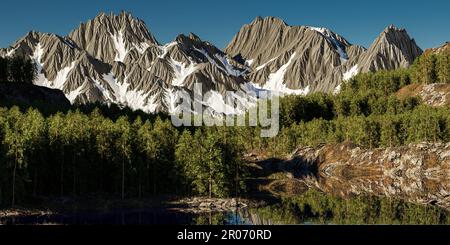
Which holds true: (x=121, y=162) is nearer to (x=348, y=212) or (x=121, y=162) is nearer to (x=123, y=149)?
(x=123, y=149)

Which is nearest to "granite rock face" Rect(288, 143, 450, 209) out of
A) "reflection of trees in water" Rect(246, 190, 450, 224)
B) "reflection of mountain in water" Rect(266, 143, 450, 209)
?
"reflection of mountain in water" Rect(266, 143, 450, 209)

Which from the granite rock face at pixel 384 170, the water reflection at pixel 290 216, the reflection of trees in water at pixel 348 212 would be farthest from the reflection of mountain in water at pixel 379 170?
the water reflection at pixel 290 216

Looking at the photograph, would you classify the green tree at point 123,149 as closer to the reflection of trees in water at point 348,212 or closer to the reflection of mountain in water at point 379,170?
the reflection of trees in water at point 348,212

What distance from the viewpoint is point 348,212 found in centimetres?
7069

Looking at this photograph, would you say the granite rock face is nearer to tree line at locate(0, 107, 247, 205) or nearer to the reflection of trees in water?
the reflection of trees in water

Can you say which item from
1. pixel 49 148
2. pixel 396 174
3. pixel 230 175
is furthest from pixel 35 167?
pixel 396 174

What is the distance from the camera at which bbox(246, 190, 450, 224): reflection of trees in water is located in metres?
62.8

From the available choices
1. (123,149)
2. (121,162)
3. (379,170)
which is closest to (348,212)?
(121,162)

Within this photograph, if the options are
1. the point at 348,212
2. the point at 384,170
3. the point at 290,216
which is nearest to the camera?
the point at 290,216

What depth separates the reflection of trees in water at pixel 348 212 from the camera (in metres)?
62.8
